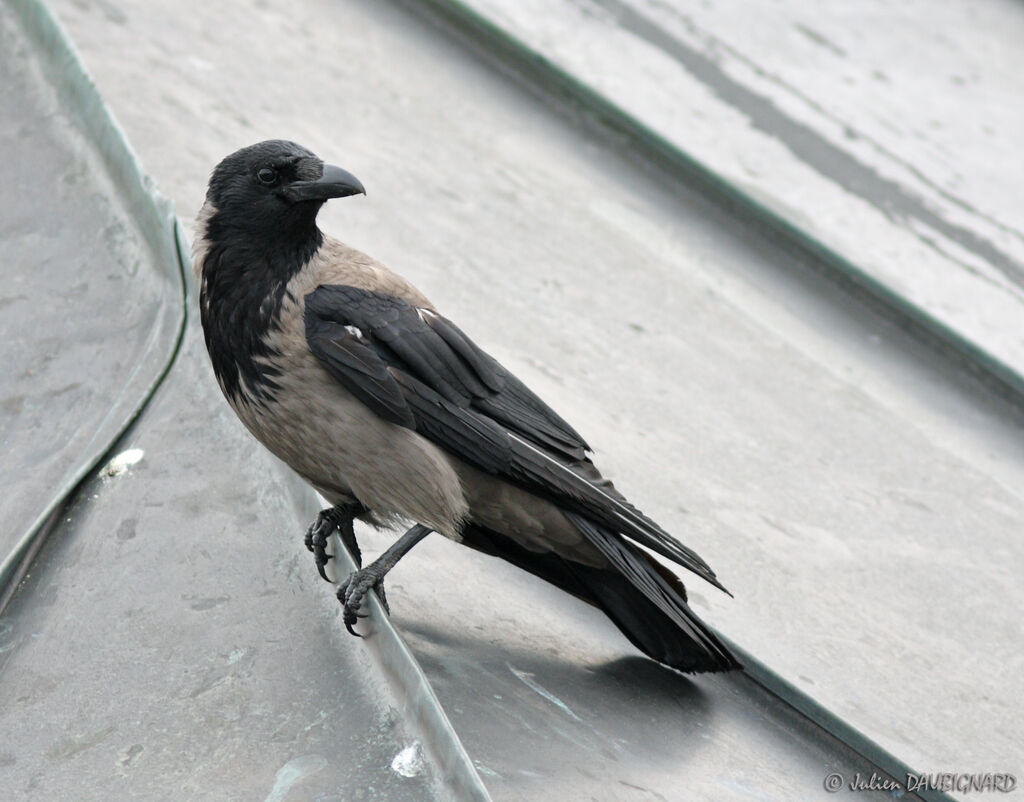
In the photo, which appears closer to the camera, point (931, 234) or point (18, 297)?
point (18, 297)

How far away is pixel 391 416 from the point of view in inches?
109

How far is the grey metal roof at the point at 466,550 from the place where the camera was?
92.8 inches

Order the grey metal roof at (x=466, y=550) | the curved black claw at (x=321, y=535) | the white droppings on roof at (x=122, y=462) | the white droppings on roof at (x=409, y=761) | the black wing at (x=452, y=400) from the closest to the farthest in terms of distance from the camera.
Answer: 1. the white droppings on roof at (x=409, y=761)
2. the grey metal roof at (x=466, y=550)
3. the curved black claw at (x=321, y=535)
4. the black wing at (x=452, y=400)
5. the white droppings on roof at (x=122, y=462)

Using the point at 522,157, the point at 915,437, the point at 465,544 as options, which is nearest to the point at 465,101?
the point at 522,157

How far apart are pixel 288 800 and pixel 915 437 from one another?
2821mm

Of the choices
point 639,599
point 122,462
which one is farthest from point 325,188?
point 639,599

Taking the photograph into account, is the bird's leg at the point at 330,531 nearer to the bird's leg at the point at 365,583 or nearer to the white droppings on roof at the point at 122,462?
the bird's leg at the point at 365,583

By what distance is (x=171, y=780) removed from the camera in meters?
2.20

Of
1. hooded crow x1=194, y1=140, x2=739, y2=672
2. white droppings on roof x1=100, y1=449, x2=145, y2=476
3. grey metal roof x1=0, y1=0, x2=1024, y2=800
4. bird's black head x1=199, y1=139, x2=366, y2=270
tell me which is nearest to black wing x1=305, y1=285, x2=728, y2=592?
hooded crow x1=194, y1=140, x2=739, y2=672

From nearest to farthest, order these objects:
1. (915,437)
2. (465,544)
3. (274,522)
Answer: (274,522) → (465,544) → (915,437)

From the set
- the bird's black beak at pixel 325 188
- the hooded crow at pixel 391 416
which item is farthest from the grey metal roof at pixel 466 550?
the bird's black beak at pixel 325 188

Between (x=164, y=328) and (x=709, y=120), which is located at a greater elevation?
(x=709, y=120)

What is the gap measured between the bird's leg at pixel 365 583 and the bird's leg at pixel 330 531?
81 mm

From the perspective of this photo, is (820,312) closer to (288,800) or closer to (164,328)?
(164,328)
